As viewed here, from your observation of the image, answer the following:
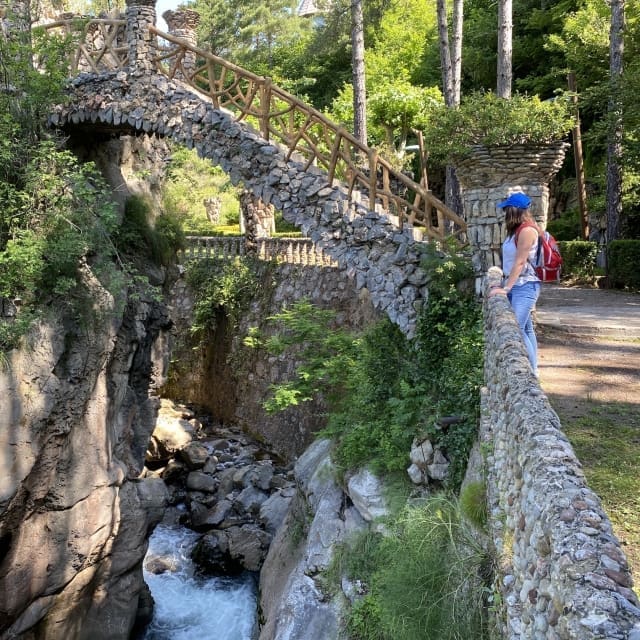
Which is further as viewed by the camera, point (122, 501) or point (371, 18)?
point (371, 18)

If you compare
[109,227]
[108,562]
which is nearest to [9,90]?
[109,227]

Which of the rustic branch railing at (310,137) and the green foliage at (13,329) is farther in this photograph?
the rustic branch railing at (310,137)

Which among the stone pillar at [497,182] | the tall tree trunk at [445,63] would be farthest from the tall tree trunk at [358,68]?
the stone pillar at [497,182]

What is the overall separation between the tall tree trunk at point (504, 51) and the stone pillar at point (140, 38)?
7253 mm

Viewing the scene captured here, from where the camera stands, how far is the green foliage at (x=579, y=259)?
61.7ft

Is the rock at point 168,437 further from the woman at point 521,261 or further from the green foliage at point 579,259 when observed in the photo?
the woman at point 521,261

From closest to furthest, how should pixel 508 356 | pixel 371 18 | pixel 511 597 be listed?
1. pixel 511 597
2. pixel 508 356
3. pixel 371 18

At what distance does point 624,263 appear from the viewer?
16.3m

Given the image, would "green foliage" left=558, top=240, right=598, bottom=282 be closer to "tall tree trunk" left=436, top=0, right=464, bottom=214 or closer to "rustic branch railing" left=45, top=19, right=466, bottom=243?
"tall tree trunk" left=436, top=0, right=464, bottom=214

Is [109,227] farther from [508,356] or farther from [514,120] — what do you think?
[508,356]

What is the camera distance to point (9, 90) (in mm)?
10820

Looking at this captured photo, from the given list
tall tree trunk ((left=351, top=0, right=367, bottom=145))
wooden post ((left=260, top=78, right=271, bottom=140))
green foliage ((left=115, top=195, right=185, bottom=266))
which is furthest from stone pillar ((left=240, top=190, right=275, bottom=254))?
wooden post ((left=260, top=78, right=271, bottom=140))

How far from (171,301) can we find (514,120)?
15.0 m

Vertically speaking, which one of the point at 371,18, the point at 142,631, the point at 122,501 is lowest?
the point at 142,631
